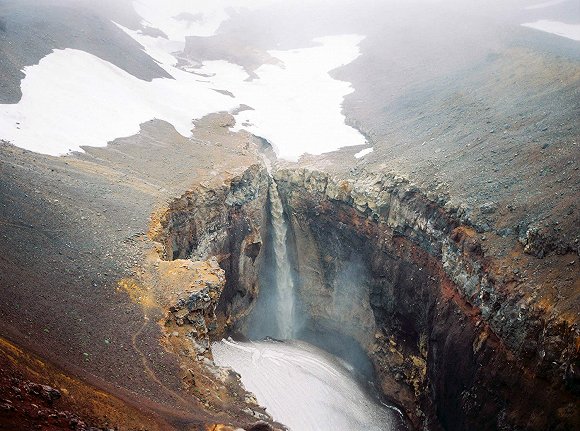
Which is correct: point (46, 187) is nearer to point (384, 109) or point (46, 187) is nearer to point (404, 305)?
point (404, 305)

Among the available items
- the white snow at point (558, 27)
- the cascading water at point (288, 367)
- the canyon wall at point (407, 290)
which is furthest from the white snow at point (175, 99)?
the white snow at point (558, 27)

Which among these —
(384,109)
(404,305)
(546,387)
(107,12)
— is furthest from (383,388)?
(107,12)

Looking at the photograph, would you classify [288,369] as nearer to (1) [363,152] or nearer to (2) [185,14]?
(1) [363,152]

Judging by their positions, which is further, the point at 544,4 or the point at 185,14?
the point at 185,14

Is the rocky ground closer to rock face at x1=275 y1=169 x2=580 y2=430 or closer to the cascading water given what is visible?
the cascading water

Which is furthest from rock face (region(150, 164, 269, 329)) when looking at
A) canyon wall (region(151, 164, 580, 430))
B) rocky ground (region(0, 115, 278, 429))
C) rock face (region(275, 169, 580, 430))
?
rock face (region(275, 169, 580, 430))

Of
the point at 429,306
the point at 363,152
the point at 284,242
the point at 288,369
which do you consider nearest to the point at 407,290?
the point at 429,306

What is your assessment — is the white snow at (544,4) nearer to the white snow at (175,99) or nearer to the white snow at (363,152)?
the white snow at (175,99)
